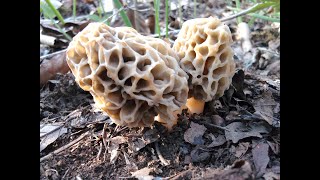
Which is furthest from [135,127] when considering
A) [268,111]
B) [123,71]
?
[268,111]

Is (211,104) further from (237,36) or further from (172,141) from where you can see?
(237,36)

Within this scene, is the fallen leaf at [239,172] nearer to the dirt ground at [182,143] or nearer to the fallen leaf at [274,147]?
the dirt ground at [182,143]

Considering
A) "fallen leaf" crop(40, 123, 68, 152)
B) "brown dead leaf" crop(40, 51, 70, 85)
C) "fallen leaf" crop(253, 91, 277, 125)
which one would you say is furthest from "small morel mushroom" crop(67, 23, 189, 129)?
"brown dead leaf" crop(40, 51, 70, 85)

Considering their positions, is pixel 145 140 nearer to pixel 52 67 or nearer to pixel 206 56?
pixel 206 56

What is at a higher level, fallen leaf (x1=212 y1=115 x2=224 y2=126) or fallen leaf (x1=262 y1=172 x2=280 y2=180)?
fallen leaf (x1=212 y1=115 x2=224 y2=126)

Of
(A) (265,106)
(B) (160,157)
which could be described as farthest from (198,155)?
(A) (265,106)

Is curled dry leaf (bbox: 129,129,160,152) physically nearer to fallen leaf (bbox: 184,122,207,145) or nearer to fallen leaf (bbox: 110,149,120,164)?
fallen leaf (bbox: 110,149,120,164)
